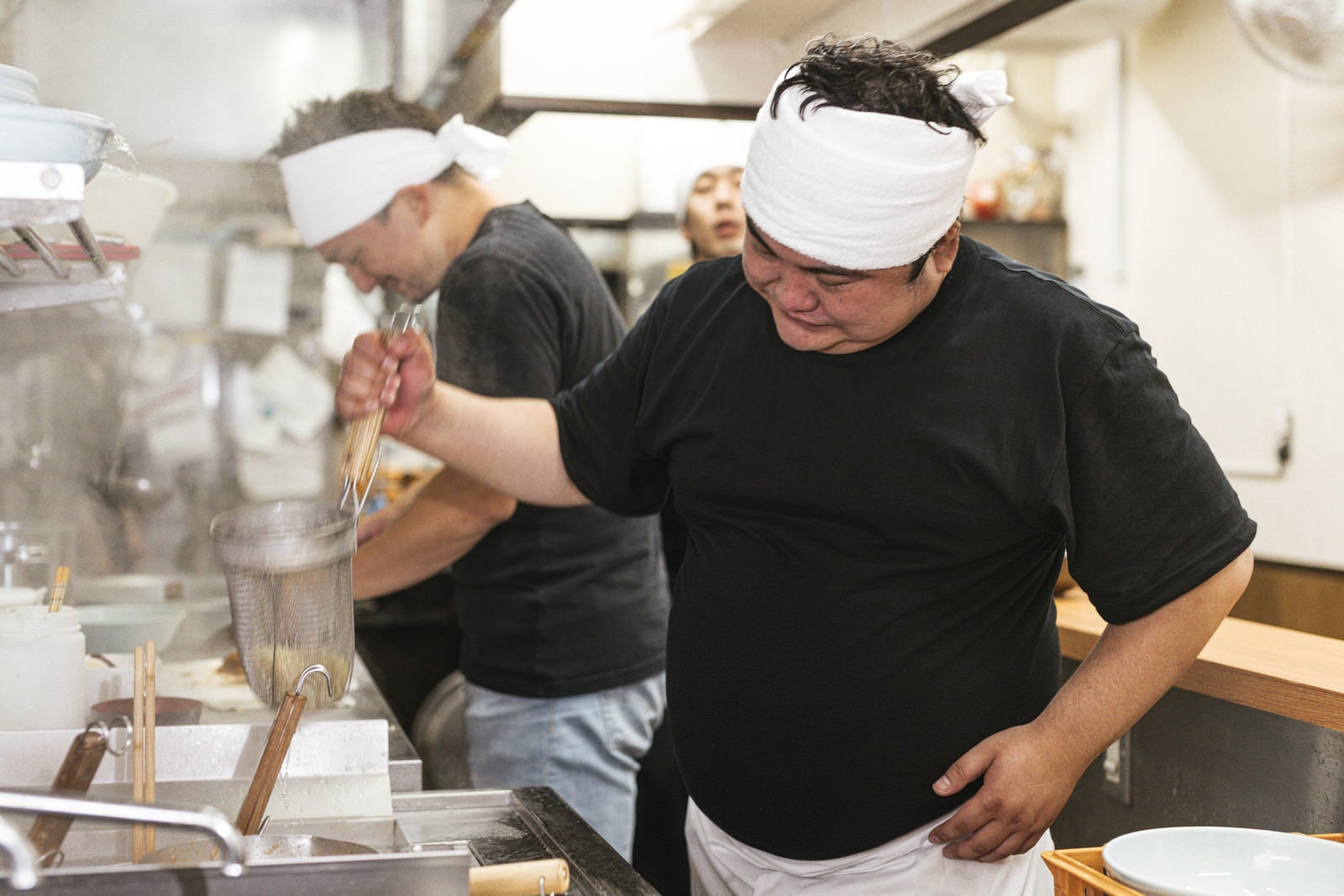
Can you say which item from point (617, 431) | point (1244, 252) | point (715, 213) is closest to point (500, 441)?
point (617, 431)

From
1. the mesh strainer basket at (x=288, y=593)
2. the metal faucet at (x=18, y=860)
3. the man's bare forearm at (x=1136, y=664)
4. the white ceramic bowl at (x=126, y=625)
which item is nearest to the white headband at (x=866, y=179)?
the man's bare forearm at (x=1136, y=664)

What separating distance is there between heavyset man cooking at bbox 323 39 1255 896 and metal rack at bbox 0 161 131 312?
14.5 inches

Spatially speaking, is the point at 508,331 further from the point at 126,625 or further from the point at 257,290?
the point at 257,290

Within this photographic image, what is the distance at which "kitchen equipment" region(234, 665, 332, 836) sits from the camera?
Result: 111cm

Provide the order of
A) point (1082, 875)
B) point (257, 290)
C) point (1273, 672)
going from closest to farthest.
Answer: point (1082, 875)
point (1273, 672)
point (257, 290)

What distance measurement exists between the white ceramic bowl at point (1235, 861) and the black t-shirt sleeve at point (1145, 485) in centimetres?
24

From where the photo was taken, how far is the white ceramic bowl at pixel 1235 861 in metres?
1.00

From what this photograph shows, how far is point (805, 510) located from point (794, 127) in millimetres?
407

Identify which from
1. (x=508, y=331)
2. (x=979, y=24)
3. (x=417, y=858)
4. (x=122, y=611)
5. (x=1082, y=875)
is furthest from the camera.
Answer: (x=979, y=24)

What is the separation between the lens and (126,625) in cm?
195

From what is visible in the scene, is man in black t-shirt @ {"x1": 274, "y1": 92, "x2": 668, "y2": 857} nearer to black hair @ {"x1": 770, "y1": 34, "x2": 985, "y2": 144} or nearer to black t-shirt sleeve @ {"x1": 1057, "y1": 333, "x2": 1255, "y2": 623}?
black hair @ {"x1": 770, "y1": 34, "x2": 985, "y2": 144}

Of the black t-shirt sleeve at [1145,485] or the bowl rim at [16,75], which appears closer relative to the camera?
the bowl rim at [16,75]

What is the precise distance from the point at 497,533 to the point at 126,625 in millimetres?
629

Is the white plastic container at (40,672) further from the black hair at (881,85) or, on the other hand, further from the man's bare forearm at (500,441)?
the black hair at (881,85)
